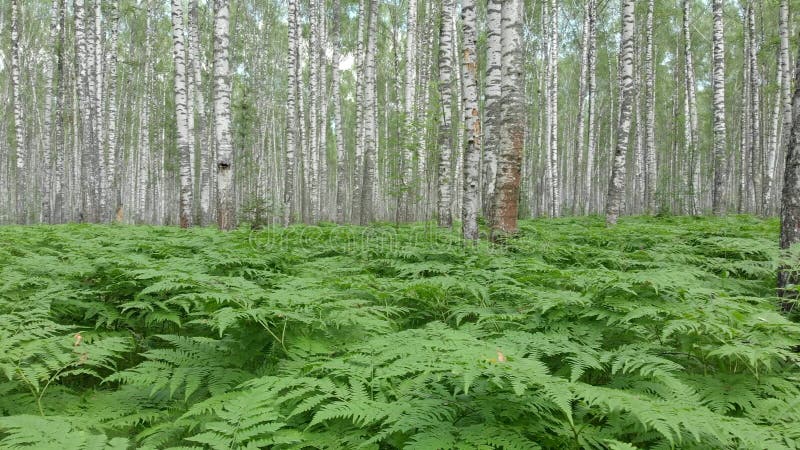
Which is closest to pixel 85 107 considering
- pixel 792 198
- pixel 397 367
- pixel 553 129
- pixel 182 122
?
pixel 182 122

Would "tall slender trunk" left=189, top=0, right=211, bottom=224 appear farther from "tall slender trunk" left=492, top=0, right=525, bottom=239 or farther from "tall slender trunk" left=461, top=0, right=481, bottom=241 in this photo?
"tall slender trunk" left=492, top=0, right=525, bottom=239

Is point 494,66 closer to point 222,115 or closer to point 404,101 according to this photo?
point 222,115

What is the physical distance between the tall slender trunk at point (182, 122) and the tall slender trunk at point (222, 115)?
72.0 inches

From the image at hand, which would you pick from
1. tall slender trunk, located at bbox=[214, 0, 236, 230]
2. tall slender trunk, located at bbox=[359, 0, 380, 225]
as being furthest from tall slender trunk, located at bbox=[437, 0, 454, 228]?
tall slender trunk, located at bbox=[214, 0, 236, 230]

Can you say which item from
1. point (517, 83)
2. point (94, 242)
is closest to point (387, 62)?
point (517, 83)

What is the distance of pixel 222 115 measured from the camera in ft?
32.8

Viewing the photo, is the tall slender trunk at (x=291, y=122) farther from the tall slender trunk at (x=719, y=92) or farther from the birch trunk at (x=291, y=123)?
the tall slender trunk at (x=719, y=92)

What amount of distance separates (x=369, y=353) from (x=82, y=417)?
59.5 inches

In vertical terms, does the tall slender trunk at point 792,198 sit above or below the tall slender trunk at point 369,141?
below

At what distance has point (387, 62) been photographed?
101 feet

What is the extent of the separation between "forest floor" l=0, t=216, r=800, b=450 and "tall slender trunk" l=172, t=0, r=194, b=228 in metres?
7.44

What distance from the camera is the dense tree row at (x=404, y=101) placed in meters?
9.80

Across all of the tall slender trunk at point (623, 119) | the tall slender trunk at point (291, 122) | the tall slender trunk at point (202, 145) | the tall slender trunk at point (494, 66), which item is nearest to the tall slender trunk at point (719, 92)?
the tall slender trunk at point (623, 119)

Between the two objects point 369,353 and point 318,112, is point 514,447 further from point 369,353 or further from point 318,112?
point 318,112
